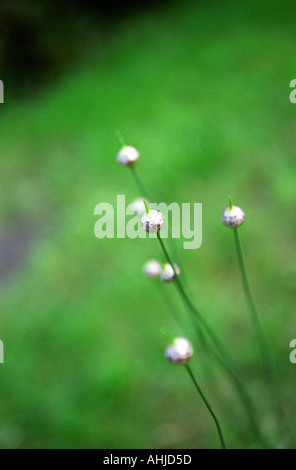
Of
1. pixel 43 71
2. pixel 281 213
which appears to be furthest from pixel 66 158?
pixel 281 213

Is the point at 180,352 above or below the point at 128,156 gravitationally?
below

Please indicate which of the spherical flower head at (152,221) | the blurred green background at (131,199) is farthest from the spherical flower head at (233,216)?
the blurred green background at (131,199)

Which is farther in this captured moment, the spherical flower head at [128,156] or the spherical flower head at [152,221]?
the spherical flower head at [128,156]

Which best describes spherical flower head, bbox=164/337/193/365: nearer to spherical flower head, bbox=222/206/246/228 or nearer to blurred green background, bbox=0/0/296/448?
spherical flower head, bbox=222/206/246/228

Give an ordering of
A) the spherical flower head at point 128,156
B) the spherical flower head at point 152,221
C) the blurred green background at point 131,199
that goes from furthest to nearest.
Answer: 1. the blurred green background at point 131,199
2. the spherical flower head at point 128,156
3. the spherical flower head at point 152,221

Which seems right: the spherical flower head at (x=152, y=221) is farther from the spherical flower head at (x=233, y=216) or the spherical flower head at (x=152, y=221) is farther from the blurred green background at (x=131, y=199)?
the blurred green background at (x=131, y=199)

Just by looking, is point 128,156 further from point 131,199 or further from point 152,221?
point 131,199

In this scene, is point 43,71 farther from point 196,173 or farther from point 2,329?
point 2,329

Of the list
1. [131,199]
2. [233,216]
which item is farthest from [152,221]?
[131,199]

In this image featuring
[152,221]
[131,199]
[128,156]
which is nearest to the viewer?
[152,221]
